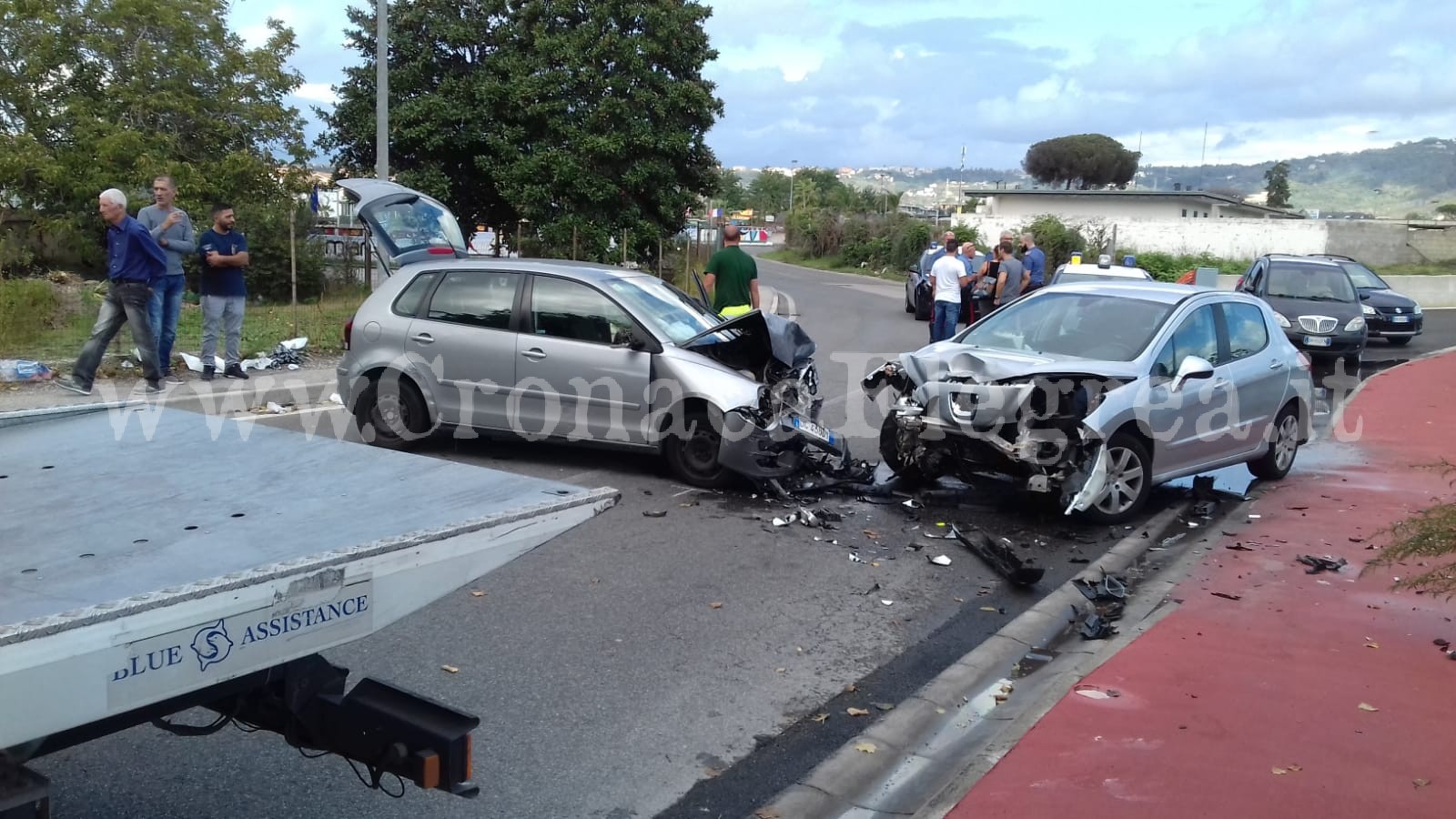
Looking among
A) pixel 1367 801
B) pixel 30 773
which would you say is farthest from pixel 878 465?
pixel 30 773

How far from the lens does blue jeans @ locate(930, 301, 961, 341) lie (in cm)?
1585

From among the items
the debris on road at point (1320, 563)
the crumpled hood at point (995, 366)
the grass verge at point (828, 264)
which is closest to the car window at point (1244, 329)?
the crumpled hood at point (995, 366)

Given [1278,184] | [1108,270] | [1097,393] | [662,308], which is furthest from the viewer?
[1278,184]

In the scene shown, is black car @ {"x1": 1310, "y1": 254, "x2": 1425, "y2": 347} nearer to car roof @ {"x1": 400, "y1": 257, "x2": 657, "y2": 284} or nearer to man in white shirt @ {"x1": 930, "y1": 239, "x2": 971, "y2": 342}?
man in white shirt @ {"x1": 930, "y1": 239, "x2": 971, "y2": 342}

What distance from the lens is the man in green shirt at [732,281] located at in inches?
479

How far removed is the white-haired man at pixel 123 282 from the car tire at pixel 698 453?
546cm

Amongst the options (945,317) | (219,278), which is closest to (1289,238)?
(945,317)

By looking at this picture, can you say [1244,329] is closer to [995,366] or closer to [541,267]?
[995,366]

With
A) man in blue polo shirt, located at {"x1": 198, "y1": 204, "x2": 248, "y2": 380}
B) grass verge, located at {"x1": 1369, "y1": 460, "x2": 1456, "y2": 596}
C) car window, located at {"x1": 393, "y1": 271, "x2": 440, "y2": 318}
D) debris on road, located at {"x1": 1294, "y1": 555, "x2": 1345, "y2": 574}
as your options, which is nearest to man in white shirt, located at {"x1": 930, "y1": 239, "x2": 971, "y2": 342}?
car window, located at {"x1": 393, "y1": 271, "x2": 440, "y2": 318}

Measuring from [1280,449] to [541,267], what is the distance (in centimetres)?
645

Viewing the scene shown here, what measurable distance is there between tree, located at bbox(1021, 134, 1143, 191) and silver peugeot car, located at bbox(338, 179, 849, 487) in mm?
82851

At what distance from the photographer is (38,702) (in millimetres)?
2367

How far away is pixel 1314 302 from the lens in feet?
59.7

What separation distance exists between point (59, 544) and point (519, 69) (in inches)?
999
